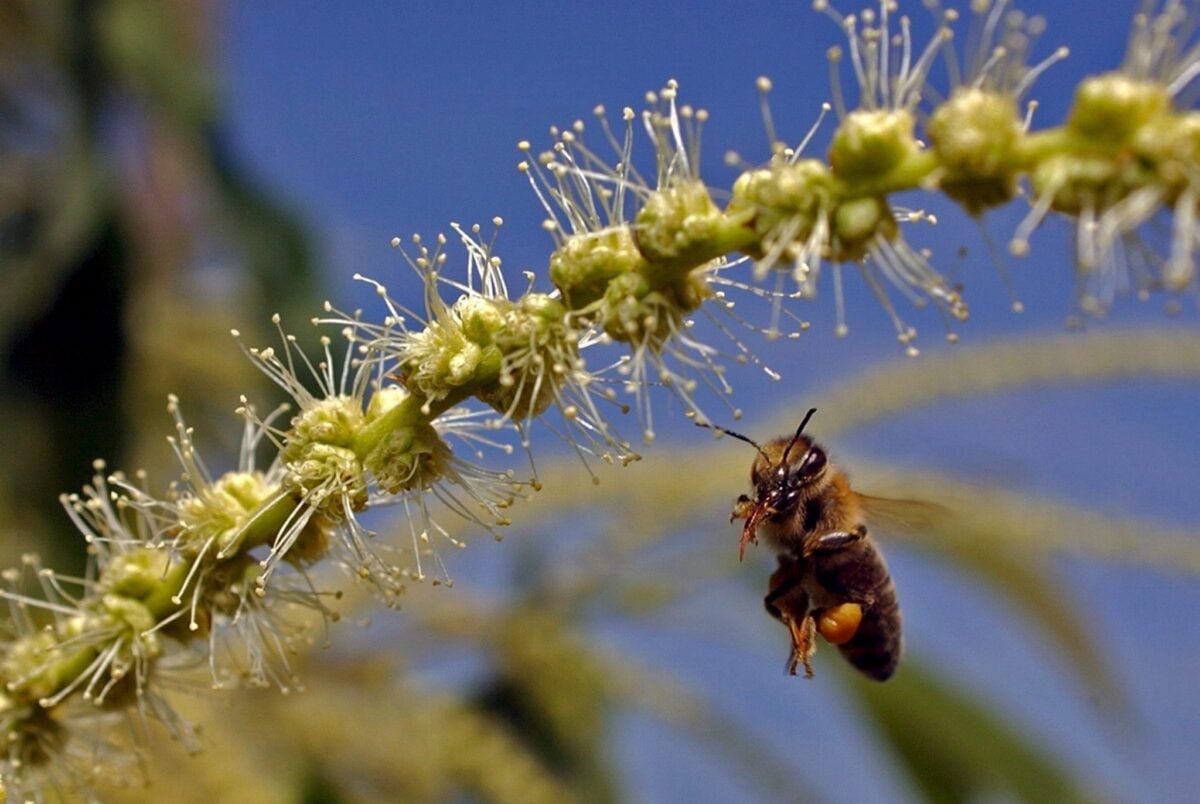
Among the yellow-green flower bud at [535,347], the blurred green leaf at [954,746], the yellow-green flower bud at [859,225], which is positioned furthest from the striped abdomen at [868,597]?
the blurred green leaf at [954,746]

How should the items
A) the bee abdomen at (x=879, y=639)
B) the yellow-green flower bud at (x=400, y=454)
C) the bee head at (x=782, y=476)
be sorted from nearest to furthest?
the yellow-green flower bud at (x=400, y=454) < the bee head at (x=782, y=476) < the bee abdomen at (x=879, y=639)

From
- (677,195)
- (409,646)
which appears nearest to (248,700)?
(409,646)

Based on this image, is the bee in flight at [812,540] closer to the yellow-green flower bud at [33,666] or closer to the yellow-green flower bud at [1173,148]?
the yellow-green flower bud at [1173,148]

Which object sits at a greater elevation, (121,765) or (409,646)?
(121,765)

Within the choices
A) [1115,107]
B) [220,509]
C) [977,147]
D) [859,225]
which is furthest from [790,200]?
[220,509]

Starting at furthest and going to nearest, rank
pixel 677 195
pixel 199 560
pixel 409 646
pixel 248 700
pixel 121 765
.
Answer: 1. pixel 409 646
2. pixel 248 700
3. pixel 121 765
4. pixel 199 560
5. pixel 677 195

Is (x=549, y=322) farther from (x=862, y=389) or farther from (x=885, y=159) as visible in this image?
(x=862, y=389)

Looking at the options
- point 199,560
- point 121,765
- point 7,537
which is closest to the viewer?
point 199,560
